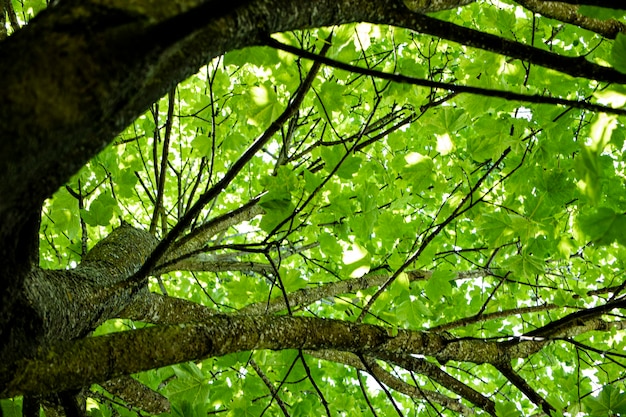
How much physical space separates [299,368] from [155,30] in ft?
5.74

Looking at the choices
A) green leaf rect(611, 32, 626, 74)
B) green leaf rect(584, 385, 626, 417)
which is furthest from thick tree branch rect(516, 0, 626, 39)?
green leaf rect(584, 385, 626, 417)

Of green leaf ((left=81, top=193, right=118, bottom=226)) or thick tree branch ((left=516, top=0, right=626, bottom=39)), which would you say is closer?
thick tree branch ((left=516, top=0, right=626, bottom=39))

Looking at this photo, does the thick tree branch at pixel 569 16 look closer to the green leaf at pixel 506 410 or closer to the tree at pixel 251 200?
the tree at pixel 251 200

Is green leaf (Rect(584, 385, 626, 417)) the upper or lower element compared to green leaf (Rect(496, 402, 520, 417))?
upper

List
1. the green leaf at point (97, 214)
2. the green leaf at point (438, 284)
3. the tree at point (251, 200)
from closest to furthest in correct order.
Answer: the tree at point (251, 200) < the green leaf at point (97, 214) < the green leaf at point (438, 284)

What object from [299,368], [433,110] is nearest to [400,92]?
[433,110]

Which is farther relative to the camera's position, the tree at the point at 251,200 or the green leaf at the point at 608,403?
the green leaf at the point at 608,403

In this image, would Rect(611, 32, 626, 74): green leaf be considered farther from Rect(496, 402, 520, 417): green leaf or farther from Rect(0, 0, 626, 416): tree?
Rect(496, 402, 520, 417): green leaf

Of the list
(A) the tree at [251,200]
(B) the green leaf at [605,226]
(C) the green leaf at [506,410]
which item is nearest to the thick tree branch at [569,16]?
(A) the tree at [251,200]

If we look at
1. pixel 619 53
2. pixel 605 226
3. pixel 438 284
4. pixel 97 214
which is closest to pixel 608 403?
pixel 438 284

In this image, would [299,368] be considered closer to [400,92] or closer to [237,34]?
[400,92]

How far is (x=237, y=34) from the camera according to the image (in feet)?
2.55

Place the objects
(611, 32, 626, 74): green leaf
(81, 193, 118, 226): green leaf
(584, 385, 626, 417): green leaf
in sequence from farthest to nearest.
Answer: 1. (81, 193, 118, 226): green leaf
2. (584, 385, 626, 417): green leaf
3. (611, 32, 626, 74): green leaf

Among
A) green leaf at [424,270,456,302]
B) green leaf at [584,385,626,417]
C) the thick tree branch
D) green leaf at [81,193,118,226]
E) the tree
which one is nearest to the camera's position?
the tree
